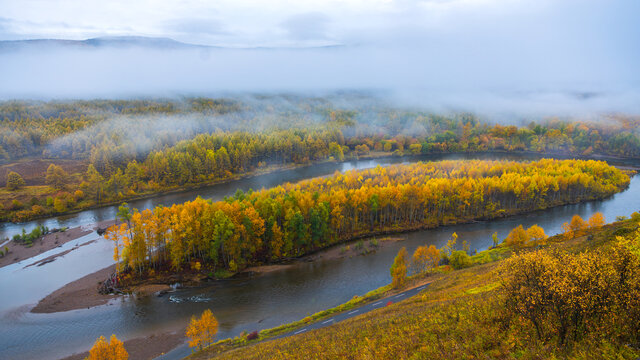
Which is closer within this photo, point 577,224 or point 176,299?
point 176,299

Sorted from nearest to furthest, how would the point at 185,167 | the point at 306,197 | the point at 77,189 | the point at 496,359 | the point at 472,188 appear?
the point at 496,359, the point at 306,197, the point at 472,188, the point at 77,189, the point at 185,167

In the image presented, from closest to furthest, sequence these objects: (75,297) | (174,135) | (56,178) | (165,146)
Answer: (75,297)
(56,178)
(165,146)
(174,135)

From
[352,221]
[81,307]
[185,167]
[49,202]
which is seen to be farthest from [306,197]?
[49,202]

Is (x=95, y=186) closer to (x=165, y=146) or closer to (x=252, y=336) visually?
(x=165, y=146)

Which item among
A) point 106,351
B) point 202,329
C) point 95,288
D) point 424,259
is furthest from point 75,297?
point 424,259

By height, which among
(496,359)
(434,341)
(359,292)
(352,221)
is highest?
(496,359)

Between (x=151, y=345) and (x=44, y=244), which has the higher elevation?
(x=44, y=244)

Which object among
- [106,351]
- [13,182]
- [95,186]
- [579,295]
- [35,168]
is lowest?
[106,351]

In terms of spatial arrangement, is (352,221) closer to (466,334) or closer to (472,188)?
(472,188)

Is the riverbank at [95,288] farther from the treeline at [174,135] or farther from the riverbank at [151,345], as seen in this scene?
the treeline at [174,135]
